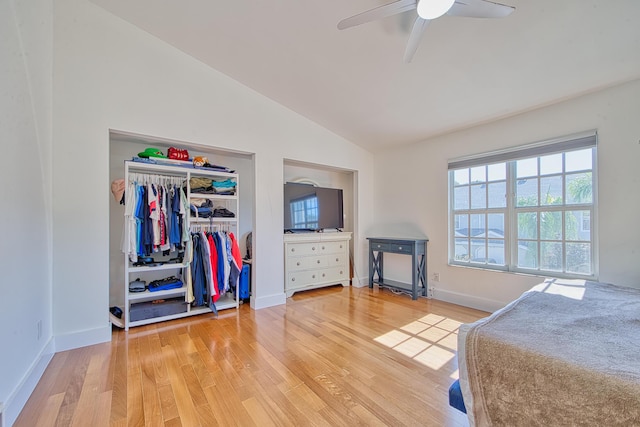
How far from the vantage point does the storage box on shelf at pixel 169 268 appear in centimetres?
288

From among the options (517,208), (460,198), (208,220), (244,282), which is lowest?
(244,282)

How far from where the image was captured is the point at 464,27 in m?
2.06

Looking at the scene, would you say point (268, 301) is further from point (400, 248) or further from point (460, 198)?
point (460, 198)

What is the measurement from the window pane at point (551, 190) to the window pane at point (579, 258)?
47 cm

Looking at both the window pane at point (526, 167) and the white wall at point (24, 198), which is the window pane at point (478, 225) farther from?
the white wall at point (24, 198)

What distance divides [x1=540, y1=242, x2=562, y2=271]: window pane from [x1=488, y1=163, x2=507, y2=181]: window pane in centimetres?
88

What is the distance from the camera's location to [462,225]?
3.69 meters

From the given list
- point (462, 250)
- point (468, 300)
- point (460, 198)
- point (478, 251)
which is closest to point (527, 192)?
point (460, 198)

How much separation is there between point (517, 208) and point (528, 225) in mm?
222

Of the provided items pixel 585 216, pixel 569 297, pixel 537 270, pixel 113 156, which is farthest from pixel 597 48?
pixel 113 156

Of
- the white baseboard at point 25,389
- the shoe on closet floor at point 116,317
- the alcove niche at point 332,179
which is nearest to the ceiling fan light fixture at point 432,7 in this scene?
the alcove niche at point 332,179

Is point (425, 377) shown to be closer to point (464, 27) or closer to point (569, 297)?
point (569, 297)

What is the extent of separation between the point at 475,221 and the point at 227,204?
3453 mm

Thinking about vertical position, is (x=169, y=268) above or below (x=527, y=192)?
below
